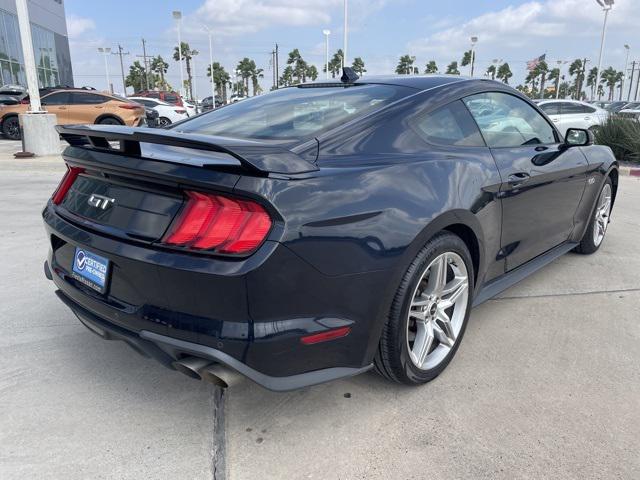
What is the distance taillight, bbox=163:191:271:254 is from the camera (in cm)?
179

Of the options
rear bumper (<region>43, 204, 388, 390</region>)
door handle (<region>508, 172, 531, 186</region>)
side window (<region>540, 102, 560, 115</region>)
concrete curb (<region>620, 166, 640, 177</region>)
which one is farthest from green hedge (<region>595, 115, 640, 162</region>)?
rear bumper (<region>43, 204, 388, 390</region>)

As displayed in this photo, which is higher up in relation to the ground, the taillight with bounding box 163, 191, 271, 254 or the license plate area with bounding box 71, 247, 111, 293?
the taillight with bounding box 163, 191, 271, 254

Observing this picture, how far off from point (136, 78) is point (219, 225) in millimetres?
91391

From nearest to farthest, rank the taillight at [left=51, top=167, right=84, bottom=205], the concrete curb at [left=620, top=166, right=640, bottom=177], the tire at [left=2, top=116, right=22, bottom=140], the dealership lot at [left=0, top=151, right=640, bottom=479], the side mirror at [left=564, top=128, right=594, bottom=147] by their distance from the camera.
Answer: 1. the dealership lot at [left=0, top=151, right=640, bottom=479]
2. the taillight at [left=51, top=167, right=84, bottom=205]
3. the side mirror at [left=564, top=128, right=594, bottom=147]
4. the concrete curb at [left=620, top=166, right=640, bottom=177]
5. the tire at [left=2, top=116, right=22, bottom=140]

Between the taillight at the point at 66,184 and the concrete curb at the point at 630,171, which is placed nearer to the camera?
the taillight at the point at 66,184

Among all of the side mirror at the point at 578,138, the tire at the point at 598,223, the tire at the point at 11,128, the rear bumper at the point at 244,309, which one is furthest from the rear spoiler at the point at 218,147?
the tire at the point at 11,128

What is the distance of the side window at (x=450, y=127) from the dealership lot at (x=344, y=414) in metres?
1.19

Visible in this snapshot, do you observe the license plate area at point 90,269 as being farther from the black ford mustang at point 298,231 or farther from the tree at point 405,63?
the tree at point 405,63

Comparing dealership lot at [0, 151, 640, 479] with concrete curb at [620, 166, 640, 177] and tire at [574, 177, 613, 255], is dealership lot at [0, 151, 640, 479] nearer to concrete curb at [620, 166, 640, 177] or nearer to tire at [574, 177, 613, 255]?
tire at [574, 177, 613, 255]

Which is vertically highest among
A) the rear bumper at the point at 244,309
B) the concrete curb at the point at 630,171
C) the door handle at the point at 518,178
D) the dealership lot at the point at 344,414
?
the door handle at the point at 518,178

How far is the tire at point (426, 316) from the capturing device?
2221 mm

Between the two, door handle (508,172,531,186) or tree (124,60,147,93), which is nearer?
door handle (508,172,531,186)

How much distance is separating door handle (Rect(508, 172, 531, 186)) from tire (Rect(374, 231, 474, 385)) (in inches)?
22.9

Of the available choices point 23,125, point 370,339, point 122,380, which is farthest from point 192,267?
point 23,125
